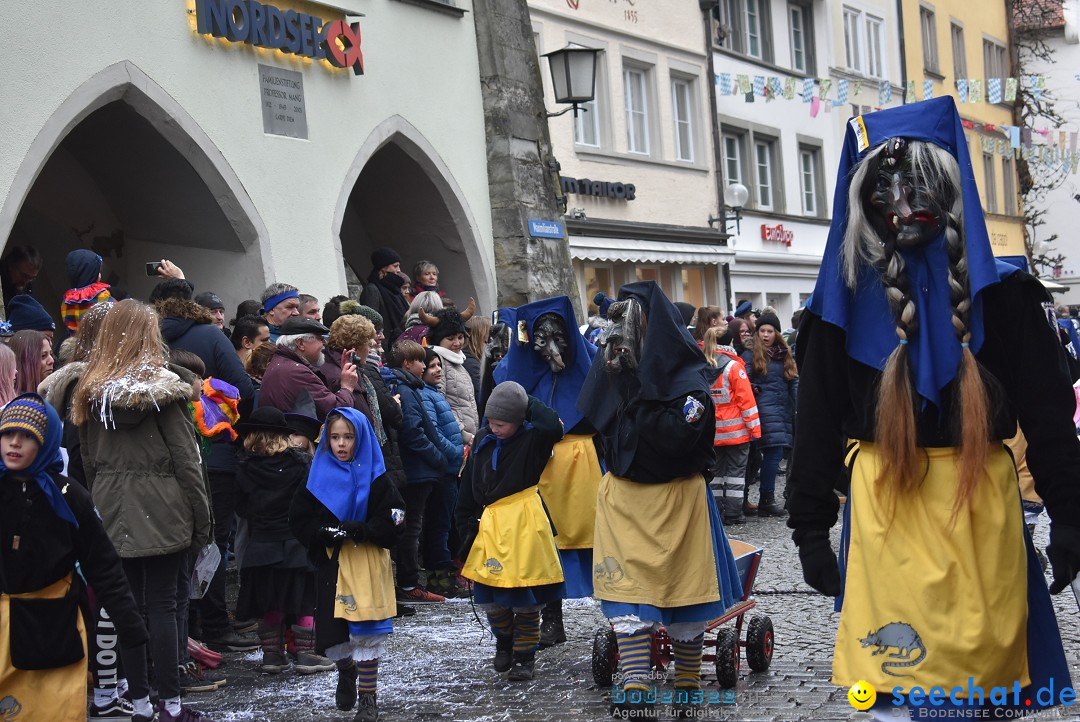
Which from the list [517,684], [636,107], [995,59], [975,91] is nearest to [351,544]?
[517,684]

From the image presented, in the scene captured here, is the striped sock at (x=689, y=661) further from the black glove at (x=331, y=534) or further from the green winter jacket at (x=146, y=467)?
the green winter jacket at (x=146, y=467)

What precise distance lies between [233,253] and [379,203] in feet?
11.2

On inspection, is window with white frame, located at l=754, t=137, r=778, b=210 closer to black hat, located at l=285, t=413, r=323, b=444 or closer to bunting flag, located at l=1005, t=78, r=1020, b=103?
bunting flag, located at l=1005, t=78, r=1020, b=103

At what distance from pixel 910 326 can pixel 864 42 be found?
87.8 feet

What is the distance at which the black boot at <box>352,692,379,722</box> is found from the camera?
20.0 ft

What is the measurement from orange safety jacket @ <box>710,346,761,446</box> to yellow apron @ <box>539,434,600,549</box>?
16.9 ft

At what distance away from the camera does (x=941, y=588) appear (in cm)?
354

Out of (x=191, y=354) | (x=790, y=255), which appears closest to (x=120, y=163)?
(x=191, y=354)

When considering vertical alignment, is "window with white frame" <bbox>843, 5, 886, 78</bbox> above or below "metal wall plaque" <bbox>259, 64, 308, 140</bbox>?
above

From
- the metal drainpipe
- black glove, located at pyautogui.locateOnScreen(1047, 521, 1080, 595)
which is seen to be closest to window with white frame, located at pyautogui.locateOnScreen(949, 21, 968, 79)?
the metal drainpipe

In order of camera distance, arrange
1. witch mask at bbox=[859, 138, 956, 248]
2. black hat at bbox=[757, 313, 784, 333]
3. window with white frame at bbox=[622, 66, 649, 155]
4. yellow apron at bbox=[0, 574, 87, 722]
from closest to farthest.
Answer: witch mask at bbox=[859, 138, 956, 248] < yellow apron at bbox=[0, 574, 87, 722] < black hat at bbox=[757, 313, 784, 333] < window with white frame at bbox=[622, 66, 649, 155]

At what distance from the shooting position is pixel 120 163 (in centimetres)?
1225

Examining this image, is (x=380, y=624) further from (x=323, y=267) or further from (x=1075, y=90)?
(x=1075, y=90)

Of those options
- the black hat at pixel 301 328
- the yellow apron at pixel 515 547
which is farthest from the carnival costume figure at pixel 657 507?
the black hat at pixel 301 328
